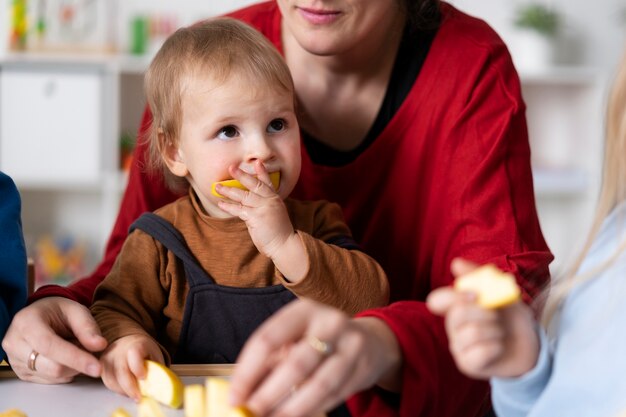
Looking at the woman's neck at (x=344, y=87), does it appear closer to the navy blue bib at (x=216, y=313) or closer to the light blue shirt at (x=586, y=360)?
the navy blue bib at (x=216, y=313)

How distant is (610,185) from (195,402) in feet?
1.38

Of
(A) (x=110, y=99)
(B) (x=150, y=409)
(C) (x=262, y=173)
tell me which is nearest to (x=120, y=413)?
(B) (x=150, y=409)

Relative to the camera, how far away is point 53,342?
1.01 meters

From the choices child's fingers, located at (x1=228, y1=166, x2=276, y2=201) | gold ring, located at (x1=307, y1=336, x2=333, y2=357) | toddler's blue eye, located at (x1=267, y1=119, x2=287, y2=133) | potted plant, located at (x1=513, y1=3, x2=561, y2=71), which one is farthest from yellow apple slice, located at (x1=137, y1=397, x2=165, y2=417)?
potted plant, located at (x1=513, y1=3, x2=561, y2=71)

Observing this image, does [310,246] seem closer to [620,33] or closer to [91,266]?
[91,266]

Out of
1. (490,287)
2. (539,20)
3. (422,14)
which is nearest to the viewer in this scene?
(490,287)

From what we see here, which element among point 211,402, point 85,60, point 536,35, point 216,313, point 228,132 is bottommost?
Result: point 85,60

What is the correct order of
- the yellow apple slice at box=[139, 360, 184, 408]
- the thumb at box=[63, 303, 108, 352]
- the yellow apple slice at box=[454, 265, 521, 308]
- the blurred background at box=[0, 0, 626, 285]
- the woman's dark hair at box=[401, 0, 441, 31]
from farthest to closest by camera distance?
the blurred background at box=[0, 0, 626, 285] < the woman's dark hair at box=[401, 0, 441, 31] < the thumb at box=[63, 303, 108, 352] < the yellow apple slice at box=[139, 360, 184, 408] < the yellow apple slice at box=[454, 265, 521, 308]

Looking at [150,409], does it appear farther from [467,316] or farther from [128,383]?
[467,316]

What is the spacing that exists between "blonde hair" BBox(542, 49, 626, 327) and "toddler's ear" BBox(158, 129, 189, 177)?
0.60 meters

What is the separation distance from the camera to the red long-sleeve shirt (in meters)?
1.27

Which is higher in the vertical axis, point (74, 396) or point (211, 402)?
point (211, 402)

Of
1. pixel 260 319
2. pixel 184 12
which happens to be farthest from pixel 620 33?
pixel 260 319

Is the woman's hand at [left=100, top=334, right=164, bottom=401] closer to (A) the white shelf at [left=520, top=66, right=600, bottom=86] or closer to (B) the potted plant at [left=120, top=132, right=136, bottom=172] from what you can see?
(B) the potted plant at [left=120, top=132, right=136, bottom=172]
